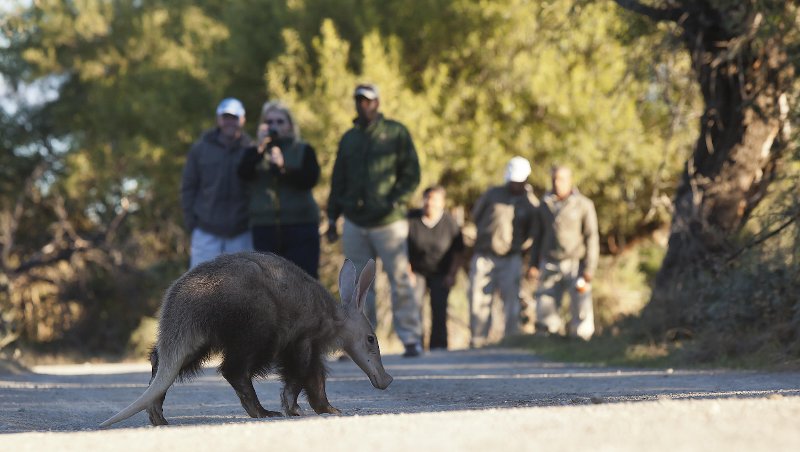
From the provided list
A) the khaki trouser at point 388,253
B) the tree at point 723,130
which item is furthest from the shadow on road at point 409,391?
the tree at point 723,130

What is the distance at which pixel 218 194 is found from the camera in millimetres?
13016

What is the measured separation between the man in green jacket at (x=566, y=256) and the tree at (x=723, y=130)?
75.4 inches

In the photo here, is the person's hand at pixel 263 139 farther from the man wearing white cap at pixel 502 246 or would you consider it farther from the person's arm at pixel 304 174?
the man wearing white cap at pixel 502 246

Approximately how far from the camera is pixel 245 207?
42.7 feet

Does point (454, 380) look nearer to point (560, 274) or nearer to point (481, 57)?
point (560, 274)

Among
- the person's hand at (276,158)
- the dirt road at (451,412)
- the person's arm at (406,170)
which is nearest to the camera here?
the dirt road at (451,412)

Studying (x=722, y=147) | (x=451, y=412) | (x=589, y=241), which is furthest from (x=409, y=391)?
(x=589, y=241)

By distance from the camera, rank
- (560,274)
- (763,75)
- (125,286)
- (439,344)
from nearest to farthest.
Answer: (763,75) → (560,274) → (439,344) → (125,286)

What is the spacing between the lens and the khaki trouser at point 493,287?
18047 millimetres

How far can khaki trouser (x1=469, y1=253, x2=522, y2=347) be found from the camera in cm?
1805

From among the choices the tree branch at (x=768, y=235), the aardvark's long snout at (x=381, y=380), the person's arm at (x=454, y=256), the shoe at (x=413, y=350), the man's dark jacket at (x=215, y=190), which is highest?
the man's dark jacket at (x=215, y=190)

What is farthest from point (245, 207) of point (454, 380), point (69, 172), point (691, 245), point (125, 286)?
point (69, 172)

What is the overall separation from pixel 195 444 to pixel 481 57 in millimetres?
22262

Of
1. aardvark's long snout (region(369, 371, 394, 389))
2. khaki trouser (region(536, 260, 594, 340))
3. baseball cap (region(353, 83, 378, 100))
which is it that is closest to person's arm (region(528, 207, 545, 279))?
khaki trouser (region(536, 260, 594, 340))
